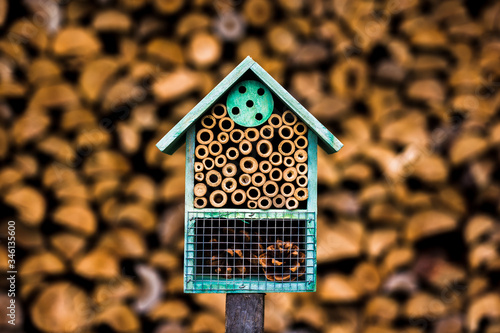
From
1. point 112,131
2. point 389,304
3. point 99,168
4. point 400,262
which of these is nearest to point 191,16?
point 112,131

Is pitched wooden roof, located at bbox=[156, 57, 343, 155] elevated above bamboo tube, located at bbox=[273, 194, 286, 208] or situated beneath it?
elevated above

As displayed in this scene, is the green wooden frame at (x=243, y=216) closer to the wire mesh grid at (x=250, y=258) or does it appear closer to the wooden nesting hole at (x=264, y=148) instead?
the wire mesh grid at (x=250, y=258)

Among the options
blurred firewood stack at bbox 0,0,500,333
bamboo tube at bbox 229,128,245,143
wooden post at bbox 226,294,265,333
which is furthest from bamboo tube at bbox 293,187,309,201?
blurred firewood stack at bbox 0,0,500,333

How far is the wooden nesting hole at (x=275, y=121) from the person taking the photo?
1198mm

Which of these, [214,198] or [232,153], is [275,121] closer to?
[232,153]

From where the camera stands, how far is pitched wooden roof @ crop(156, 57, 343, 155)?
3.74ft

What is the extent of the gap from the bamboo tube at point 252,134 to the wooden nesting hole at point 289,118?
91 mm

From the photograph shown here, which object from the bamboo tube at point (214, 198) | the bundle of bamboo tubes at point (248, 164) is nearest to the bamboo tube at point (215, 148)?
the bundle of bamboo tubes at point (248, 164)

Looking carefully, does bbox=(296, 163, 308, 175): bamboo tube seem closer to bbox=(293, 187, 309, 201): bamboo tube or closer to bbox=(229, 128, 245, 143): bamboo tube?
bbox=(293, 187, 309, 201): bamboo tube

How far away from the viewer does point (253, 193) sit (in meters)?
1.23

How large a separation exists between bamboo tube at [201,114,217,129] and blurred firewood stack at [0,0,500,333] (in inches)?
20.1

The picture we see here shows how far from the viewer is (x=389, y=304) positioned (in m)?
1.64

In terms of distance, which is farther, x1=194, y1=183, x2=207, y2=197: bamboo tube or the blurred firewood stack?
the blurred firewood stack

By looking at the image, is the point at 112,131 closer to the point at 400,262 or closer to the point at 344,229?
the point at 344,229
